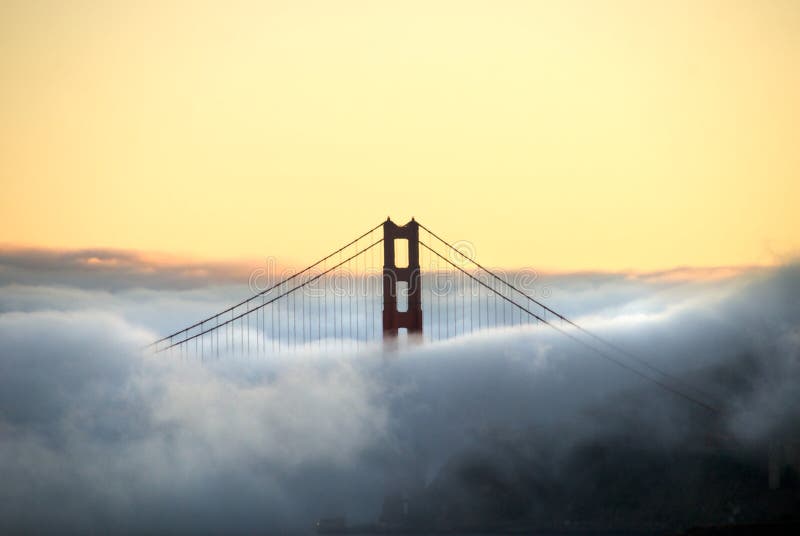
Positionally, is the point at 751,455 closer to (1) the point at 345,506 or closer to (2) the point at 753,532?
(2) the point at 753,532

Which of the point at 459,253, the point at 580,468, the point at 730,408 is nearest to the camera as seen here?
the point at 459,253

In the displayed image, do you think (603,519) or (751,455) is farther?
(603,519)

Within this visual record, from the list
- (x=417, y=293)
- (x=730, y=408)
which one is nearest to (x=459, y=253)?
(x=417, y=293)

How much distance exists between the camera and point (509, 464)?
19125 centimetres

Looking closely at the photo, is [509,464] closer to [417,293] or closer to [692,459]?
[692,459]

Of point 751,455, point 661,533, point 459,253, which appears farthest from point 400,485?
point 459,253

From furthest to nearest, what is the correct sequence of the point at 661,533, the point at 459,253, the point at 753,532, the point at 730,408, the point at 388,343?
the point at 661,533 < the point at 730,408 < the point at 753,532 < the point at 459,253 < the point at 388,343

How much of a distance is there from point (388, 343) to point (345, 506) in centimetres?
10314

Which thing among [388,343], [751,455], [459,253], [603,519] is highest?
[459,253]

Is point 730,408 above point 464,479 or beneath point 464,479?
above

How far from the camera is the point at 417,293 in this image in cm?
7738

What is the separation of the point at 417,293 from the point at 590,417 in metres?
112

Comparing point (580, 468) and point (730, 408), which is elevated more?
point (730, 408)

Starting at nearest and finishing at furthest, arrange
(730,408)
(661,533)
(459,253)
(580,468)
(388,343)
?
1. (388,343)
2. (459,253)
3. (730,408)
4. (661,533)
5. (580,468)
